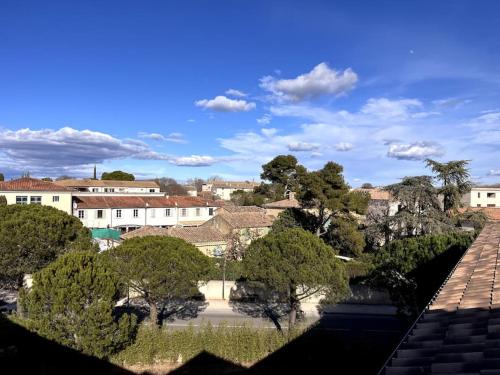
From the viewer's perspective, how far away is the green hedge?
1700cm

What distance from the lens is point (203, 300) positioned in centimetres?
2738

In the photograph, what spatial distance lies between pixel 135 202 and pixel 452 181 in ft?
111

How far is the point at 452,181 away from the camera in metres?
33.4

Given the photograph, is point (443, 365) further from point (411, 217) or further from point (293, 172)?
point (293, 172)

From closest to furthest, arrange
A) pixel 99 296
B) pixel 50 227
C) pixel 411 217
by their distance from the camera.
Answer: pixel 99 296 < pixel 50 227 < pixel 411 217

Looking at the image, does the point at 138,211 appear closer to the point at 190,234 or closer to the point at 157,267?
the point at 190,234

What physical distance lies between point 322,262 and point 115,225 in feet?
116

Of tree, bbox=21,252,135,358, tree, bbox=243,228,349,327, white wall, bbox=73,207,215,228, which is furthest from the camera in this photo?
white wall, bbox=73,207,215,228

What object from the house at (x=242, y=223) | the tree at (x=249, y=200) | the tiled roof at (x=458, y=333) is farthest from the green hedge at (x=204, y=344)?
the tree at (x=249, y=200)

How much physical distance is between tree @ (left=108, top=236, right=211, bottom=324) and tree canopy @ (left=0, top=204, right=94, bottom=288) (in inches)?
165

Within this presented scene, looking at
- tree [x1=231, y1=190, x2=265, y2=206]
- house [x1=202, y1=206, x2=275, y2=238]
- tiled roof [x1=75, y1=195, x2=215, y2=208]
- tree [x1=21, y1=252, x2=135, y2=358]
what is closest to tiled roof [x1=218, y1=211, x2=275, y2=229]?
house [x1=202, y1=206, x2=275, y2=238]

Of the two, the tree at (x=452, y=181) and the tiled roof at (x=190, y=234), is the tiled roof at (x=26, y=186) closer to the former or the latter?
the tiled roof at (x=190, y=234)

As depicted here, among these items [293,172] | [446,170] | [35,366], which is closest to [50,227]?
[35,366]

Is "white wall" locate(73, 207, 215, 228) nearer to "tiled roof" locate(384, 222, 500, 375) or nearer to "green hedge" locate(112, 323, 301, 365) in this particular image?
"green hedge" locate(112, 323, 301, 365)
